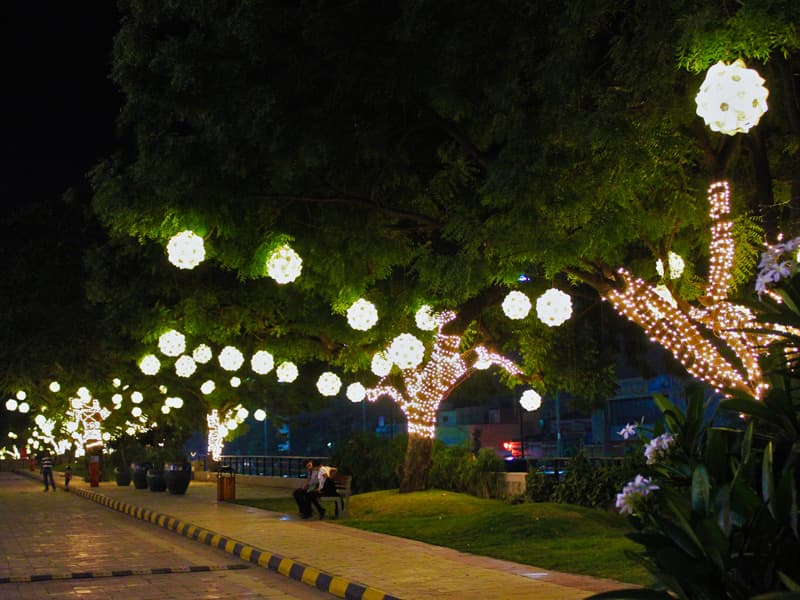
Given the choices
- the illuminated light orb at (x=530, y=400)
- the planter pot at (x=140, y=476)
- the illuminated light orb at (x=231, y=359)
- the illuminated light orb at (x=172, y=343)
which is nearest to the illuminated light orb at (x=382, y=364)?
the illuminated light orb at (x=231, y=359)

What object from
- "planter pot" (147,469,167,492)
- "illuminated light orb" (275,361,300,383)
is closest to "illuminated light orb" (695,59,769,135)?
"illuminated light orb" (275,361,300,383)

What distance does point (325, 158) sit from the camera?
14.4 meters

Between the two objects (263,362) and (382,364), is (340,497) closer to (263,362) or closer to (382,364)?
(263,362)

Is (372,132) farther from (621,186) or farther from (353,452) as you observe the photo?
(353,452)

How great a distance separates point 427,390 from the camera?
23.0 m

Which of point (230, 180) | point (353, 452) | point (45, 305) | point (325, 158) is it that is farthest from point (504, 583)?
point (45, 305)

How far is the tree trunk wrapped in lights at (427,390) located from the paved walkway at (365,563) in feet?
11.9

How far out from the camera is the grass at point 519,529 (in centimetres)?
1259

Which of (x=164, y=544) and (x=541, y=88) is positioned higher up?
(x=541, y=88)

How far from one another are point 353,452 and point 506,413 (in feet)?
145

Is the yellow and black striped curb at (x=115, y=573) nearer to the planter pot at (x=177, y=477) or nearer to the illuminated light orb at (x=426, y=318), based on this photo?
the illuminated light orb at (x=426, y=318)

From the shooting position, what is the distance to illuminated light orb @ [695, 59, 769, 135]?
8.05m

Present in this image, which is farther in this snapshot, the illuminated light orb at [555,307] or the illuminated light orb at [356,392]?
the illuminated light orb at [356,392]

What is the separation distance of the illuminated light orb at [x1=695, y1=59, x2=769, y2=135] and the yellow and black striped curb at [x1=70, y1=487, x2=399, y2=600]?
19.3 ft
